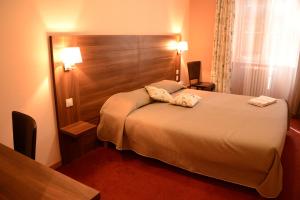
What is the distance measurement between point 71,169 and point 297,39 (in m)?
4.12

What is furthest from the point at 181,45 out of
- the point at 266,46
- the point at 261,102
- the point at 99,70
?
the point at 99,70

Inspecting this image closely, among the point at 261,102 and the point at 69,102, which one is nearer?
the point at 69,102

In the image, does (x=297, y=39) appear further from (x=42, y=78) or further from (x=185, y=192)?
(x=42, y=78)

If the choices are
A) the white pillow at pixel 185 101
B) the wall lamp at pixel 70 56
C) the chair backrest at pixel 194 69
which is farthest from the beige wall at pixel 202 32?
the wall lamp at pixel 70 56

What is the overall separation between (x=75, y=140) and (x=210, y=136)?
1.58 meters

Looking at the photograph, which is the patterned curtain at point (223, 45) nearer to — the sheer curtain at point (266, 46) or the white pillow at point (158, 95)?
the sheer curtain at point (266, 46)

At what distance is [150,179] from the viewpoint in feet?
8.11

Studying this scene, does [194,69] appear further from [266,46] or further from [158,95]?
[158,95]

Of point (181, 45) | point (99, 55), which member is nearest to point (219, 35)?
point (181, 45)

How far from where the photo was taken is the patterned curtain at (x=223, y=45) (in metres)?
4.48

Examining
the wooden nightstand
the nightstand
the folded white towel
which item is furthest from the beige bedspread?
the nightstand

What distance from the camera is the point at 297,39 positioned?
3.99m

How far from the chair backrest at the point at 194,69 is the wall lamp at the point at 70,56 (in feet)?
8.95

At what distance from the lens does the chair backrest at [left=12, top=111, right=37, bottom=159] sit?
1479mm
